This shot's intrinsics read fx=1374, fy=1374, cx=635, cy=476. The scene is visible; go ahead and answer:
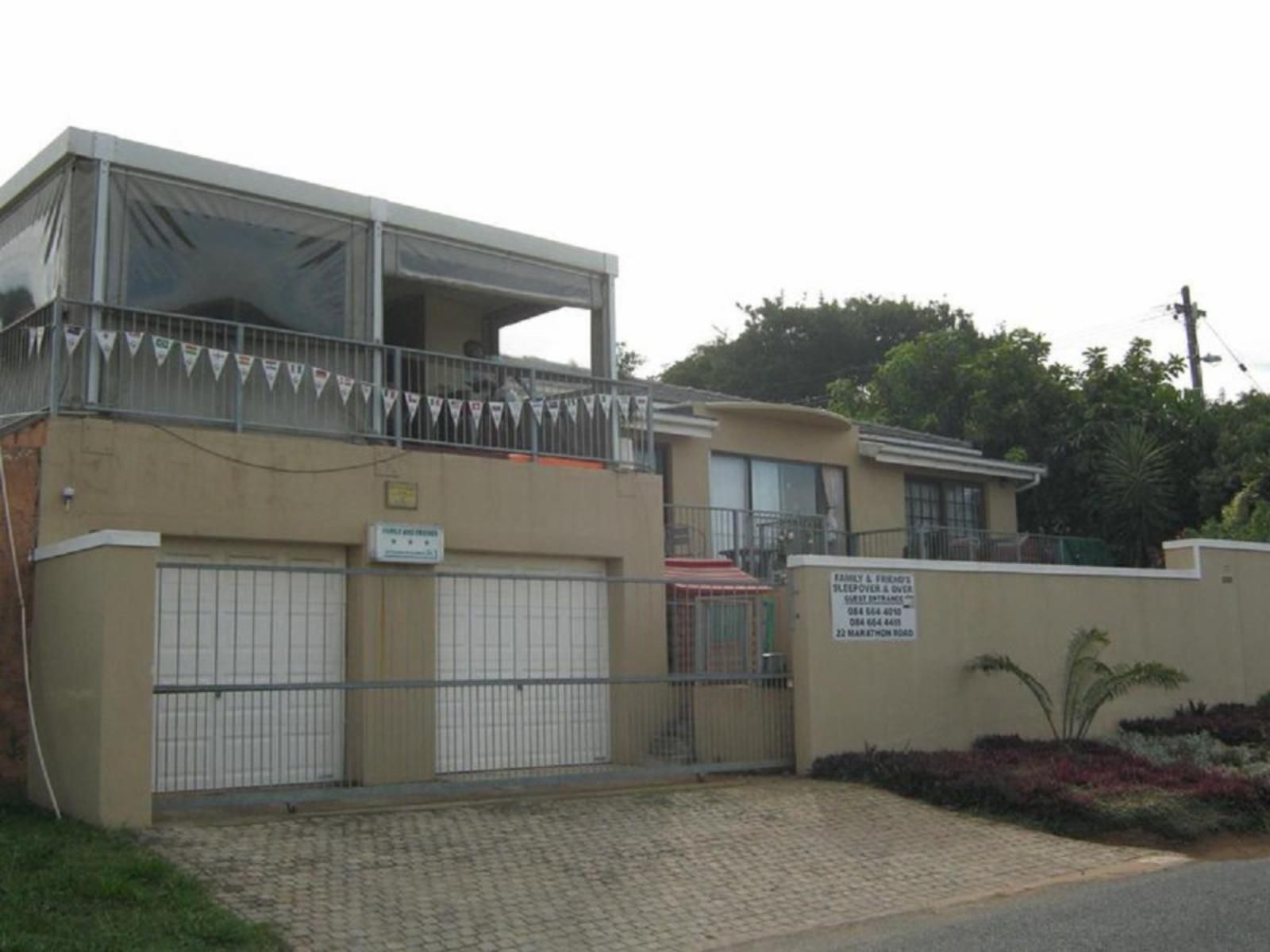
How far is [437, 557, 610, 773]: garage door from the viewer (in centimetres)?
1201

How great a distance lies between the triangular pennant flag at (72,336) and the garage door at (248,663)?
1837mm

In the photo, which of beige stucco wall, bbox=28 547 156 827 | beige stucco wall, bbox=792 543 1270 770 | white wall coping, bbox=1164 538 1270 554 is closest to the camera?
beige stucco wall, bbox=28 547 156 827

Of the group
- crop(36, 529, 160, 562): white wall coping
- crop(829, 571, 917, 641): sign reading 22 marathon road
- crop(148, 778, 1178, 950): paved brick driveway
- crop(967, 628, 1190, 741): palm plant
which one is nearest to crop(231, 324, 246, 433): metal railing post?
crop(36, 529, 160, 562): white wall coping

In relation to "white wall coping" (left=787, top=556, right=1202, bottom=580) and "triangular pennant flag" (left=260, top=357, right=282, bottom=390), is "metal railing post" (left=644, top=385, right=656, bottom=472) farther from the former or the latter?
"triangular pennant flag" (left=260, top=357, right=282, bottom=390)

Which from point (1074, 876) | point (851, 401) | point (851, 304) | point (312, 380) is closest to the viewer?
point (1074, 876)

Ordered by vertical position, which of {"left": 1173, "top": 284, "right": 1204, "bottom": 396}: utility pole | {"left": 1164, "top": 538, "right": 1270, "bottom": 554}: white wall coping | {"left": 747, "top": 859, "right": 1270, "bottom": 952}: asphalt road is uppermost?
{"left": 1173, "top": 284, "right": 1204, "bottom": 396}: utility pole

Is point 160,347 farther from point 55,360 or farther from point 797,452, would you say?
point 797,452

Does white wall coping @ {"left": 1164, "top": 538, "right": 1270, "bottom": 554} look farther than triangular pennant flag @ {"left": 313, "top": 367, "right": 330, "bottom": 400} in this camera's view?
Yes

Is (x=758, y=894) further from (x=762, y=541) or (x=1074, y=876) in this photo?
(x=762, y=541)

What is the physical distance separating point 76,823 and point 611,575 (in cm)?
634

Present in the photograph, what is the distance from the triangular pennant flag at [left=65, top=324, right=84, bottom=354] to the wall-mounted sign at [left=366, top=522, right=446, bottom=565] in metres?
2.98

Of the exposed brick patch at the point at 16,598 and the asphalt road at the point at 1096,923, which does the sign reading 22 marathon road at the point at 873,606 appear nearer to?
the asphalt road at the point at 1096,923

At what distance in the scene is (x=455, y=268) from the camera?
14.4 meters

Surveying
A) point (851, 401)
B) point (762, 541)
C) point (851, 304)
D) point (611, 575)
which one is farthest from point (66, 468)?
point (851, 304)
